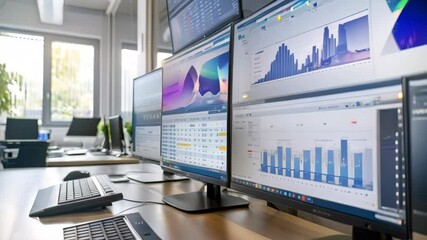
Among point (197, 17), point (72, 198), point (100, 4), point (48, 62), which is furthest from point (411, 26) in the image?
point (48, 62)

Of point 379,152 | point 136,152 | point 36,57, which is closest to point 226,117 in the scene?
point 379,152

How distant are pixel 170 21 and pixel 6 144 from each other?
186cm

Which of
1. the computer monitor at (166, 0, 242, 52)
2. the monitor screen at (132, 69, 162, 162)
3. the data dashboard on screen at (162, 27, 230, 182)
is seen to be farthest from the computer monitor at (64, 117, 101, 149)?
the data dashboard on screen at (162, 27, 230, 182)

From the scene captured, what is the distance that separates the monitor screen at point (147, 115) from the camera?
1513mm

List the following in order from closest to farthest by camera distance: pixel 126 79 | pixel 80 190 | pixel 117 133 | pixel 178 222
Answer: pixel 178 222 → pixel 80 190 → pixel 117 133 → pixel 126 79

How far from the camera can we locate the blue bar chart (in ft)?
A: 1.71

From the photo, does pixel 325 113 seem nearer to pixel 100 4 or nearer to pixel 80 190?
pixel 80 190

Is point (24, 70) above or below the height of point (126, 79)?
above

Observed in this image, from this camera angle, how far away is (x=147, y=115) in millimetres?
1632

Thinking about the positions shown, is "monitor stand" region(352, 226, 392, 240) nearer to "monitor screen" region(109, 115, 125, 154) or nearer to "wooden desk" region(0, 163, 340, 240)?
"wooden desk" region(0, 163, 340, 240)

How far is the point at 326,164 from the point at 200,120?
19.1 inches

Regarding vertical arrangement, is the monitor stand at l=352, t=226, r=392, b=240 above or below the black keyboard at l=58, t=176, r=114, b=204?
above

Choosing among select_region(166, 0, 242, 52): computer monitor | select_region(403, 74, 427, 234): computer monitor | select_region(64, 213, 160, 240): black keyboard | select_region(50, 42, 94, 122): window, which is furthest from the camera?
select_region(50, 42, 94, 122): window

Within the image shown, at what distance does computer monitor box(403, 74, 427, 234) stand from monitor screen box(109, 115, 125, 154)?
2.45 m
